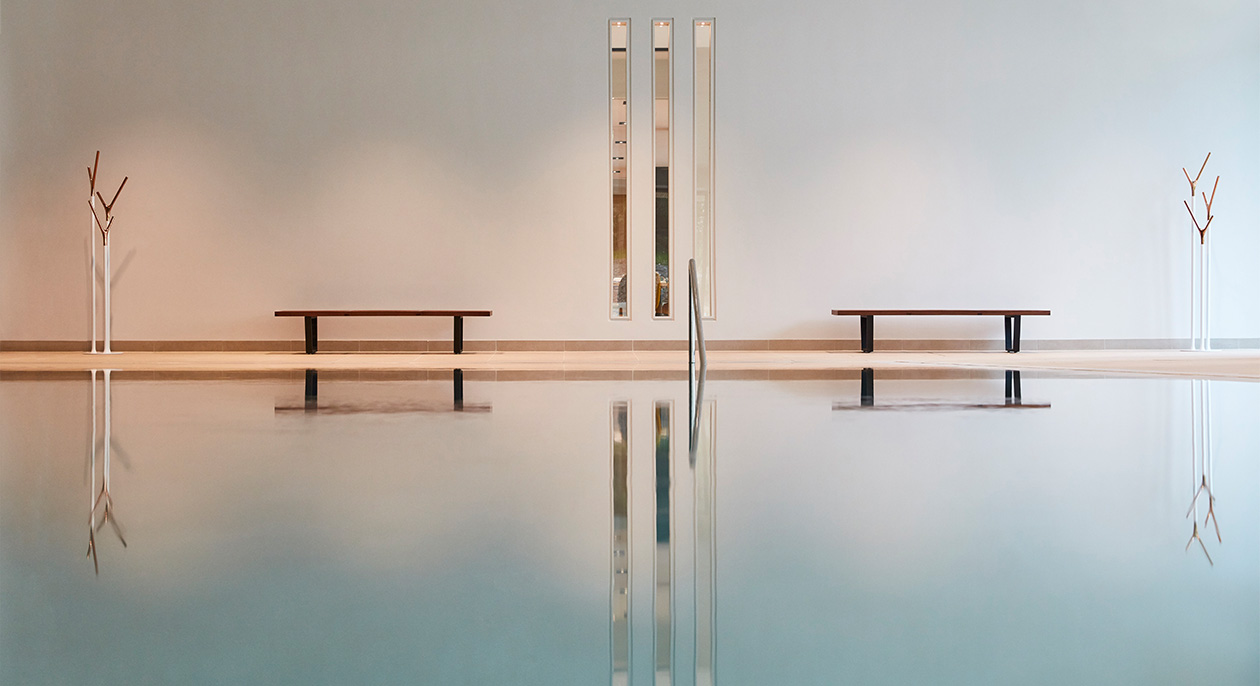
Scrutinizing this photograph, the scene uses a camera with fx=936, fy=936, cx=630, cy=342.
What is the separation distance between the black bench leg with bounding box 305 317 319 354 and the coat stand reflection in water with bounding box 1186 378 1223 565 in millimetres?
6607

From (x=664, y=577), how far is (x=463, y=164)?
25.6 feet

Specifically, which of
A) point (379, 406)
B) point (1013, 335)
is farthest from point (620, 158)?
point (379, 406)

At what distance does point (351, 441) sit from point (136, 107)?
7788 millimetres

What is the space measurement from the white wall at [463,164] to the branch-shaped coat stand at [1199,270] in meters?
1.64

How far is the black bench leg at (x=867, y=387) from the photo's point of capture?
286 centimetres

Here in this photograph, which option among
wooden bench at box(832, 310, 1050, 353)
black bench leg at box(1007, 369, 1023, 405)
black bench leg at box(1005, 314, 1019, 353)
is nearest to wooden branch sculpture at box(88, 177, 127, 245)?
wooden bench at box(832, 310, 1050, 353)

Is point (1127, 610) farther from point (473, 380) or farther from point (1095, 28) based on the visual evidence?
point (1095, 28)

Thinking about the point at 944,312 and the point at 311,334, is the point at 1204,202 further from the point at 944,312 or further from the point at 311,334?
the point at 311,334

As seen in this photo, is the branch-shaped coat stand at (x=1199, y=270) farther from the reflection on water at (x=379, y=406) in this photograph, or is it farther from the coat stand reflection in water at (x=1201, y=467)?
the reflection on water at (x=379, y=406)

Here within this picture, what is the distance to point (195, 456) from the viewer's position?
155 cm

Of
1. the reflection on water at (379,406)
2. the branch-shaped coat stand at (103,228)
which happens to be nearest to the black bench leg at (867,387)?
the reflection on water at (379,406)

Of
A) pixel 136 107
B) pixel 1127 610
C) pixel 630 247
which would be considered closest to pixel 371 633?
pixel 1127 610

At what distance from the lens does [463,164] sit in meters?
8.18

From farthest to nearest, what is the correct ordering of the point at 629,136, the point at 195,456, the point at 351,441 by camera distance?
the point at 629,136
the point at 351,441
the point at 195,456
